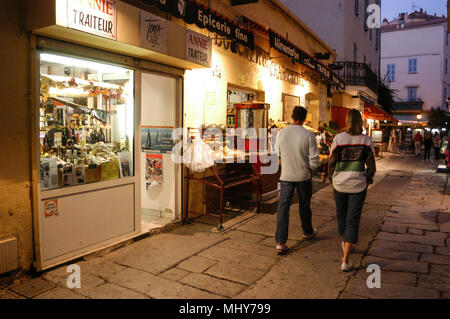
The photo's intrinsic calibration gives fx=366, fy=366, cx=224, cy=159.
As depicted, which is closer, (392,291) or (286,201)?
(392,291)

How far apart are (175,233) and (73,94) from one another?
2.54m

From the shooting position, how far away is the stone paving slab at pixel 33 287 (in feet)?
11.9

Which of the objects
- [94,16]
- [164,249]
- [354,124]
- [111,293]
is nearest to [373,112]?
[354,124]

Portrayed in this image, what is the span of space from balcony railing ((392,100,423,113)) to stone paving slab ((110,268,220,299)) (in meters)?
43.9

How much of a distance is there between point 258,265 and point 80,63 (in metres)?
3.35

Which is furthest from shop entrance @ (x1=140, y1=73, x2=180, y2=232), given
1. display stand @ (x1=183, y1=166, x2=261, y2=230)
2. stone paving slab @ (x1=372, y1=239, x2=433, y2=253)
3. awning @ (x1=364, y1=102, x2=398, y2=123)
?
awning @ (x1=364, y1=102, x2=398, y2=123)

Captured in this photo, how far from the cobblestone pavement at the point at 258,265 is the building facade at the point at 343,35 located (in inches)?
463

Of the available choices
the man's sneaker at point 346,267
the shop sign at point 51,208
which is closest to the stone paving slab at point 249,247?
the man's sneaker at point 346,267

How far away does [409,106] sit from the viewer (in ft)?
141

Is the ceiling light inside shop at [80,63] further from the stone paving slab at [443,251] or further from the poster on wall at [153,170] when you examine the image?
the stone paving slab at [443,251]

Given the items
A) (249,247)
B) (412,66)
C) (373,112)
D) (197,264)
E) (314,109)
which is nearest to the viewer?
(197,264)

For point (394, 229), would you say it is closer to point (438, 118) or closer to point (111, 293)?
point (111, 293)

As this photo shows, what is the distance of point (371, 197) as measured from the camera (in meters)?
9.05

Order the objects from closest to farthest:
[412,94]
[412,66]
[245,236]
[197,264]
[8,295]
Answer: [8,295], [197,264], [245,236], [412,66], [412,94]
